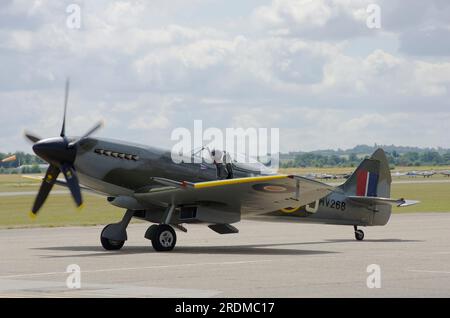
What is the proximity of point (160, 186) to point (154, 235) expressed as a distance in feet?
3.86

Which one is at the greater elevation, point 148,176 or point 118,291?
point 148,176

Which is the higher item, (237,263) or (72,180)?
(72,180)

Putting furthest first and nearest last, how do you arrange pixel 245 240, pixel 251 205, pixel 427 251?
pixel 245 240, pixel 251 205, pixel 427 251

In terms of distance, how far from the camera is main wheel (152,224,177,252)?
20000 mm

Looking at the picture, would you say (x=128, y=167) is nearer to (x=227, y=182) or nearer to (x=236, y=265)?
(x=227, y=182)

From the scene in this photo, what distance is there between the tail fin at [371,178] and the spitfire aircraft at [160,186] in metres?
3.52

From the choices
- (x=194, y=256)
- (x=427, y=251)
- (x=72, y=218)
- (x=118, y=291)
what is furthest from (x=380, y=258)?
(x=72, y=218)

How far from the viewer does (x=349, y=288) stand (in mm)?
12883

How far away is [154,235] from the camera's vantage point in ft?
65.6

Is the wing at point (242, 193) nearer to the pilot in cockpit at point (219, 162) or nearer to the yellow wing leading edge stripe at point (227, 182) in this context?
the yellow wing leading edge stripe at point (227, 182)

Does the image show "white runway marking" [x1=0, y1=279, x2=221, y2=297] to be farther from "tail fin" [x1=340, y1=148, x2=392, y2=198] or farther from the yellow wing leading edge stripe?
"tail fin" [x1=340, y1=148, x2=392, y2=198]

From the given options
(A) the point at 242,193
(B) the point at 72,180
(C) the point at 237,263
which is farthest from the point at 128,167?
(C) the point at 237,263
